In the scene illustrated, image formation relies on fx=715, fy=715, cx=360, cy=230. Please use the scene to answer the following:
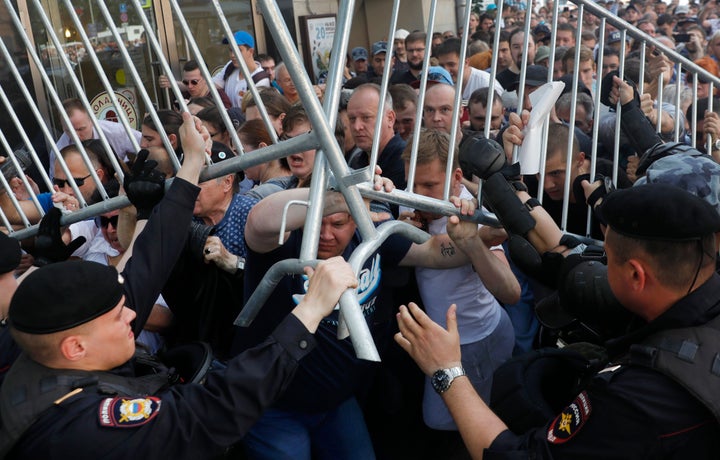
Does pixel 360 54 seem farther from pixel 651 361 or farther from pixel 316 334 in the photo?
pixel 651 361

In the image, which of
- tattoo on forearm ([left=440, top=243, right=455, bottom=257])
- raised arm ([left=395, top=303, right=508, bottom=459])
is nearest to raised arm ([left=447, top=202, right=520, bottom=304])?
tattoo on forearm ([left=440, top=243, right=455, bottom=257])

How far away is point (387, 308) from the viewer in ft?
9.52

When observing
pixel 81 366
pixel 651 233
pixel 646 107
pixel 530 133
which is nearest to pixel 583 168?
pixel 646 107

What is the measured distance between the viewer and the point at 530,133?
2463mm

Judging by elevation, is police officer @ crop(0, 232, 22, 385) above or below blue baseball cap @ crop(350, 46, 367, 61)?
above

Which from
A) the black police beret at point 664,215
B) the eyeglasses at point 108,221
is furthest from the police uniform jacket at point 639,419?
the eyeglasses at point 108,221

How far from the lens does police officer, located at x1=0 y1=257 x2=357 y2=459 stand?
171cm

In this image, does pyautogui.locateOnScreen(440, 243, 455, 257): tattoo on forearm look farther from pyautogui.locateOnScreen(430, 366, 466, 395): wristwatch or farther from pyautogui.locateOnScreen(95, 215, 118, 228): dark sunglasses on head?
pyautogui.locateOnScreen(95, 215, 118, 228): dark sunglasses on head

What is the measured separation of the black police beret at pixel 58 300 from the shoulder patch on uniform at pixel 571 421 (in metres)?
1.19

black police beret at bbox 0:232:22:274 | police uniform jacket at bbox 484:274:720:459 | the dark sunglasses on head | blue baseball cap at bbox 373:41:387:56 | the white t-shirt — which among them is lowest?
blue baseball cap at bbox 373:41:387:56

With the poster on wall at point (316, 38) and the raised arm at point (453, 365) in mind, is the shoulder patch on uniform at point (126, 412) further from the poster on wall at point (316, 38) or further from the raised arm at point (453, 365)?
the poster on wall at point (316, 38)

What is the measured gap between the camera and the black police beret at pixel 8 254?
2344 millimetres

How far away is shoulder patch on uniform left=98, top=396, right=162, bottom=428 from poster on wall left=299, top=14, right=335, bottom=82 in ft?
30.0

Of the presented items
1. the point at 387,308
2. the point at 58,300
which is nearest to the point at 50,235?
the point at 58,300
